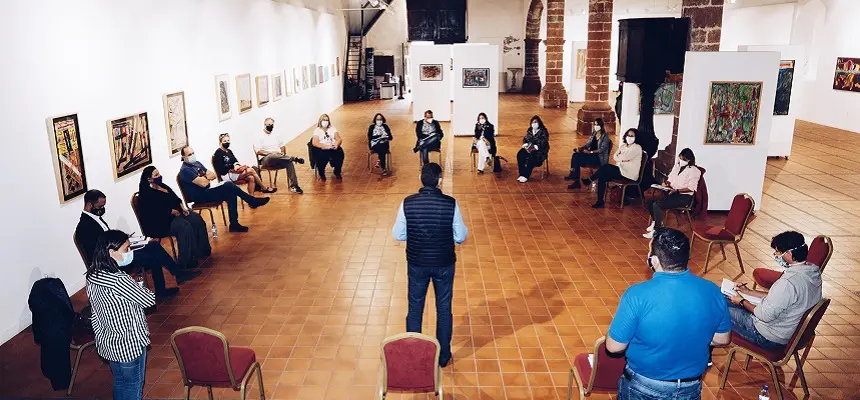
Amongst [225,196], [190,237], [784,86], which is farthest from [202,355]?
[784,86]

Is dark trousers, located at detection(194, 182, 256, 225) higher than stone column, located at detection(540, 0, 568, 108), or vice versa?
stone column, located at detection(540, 0, 568, 108)

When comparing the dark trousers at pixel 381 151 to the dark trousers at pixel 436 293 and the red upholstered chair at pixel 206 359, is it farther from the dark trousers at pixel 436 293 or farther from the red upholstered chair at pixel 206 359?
the red upholstered chair at pixel 206 359

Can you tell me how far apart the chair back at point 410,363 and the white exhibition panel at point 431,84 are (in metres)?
14.6

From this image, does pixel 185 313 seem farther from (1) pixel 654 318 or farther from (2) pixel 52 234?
(1) pixel 654 318

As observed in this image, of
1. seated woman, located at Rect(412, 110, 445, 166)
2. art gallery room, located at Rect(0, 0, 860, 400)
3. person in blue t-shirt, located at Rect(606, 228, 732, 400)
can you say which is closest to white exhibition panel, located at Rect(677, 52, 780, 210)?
art gallery room, located at Rect(0, 0, 860, 400)

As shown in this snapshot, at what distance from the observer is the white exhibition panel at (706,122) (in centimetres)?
859

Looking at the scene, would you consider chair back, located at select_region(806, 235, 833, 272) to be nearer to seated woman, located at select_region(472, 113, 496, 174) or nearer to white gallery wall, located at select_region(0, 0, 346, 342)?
seated woman, located at select_region(472, 113, 496, 174)

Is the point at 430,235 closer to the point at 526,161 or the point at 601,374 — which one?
the point at 601,374

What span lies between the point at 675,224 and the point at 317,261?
16.2ft

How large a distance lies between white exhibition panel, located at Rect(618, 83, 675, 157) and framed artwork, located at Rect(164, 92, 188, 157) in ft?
26.6

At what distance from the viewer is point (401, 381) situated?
3.84 meters

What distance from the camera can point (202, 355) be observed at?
3900mm

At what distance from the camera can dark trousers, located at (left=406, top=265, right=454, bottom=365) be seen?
184 inches

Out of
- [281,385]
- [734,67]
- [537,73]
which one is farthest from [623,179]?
[537,73]
